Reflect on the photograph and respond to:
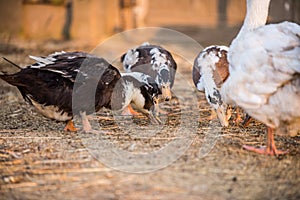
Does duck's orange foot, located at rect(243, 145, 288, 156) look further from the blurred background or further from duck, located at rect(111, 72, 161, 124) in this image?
the blurred background

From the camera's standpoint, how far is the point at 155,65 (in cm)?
686

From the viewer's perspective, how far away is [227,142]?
16.2ft

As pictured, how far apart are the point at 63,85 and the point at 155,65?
1906 millimetres

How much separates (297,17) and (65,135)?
24.6 ft

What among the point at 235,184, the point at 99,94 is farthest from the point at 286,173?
the point at 99,94

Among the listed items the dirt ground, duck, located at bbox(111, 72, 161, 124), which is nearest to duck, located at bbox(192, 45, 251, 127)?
the dirt ground

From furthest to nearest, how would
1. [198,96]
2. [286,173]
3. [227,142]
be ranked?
1. [198,96]
2. [227,142]
3. [286,173]

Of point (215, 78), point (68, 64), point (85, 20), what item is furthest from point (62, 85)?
point (85, 20)

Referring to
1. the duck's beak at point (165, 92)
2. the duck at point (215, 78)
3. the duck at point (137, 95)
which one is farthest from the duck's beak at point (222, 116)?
the duck's beak at point (165, 92)

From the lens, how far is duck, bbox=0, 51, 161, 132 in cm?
516

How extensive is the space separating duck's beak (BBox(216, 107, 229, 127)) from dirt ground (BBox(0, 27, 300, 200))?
0.09 m

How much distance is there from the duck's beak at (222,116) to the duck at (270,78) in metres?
1.02

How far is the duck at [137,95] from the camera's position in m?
5.61

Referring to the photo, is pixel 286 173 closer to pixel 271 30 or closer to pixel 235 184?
pixel 235 184
